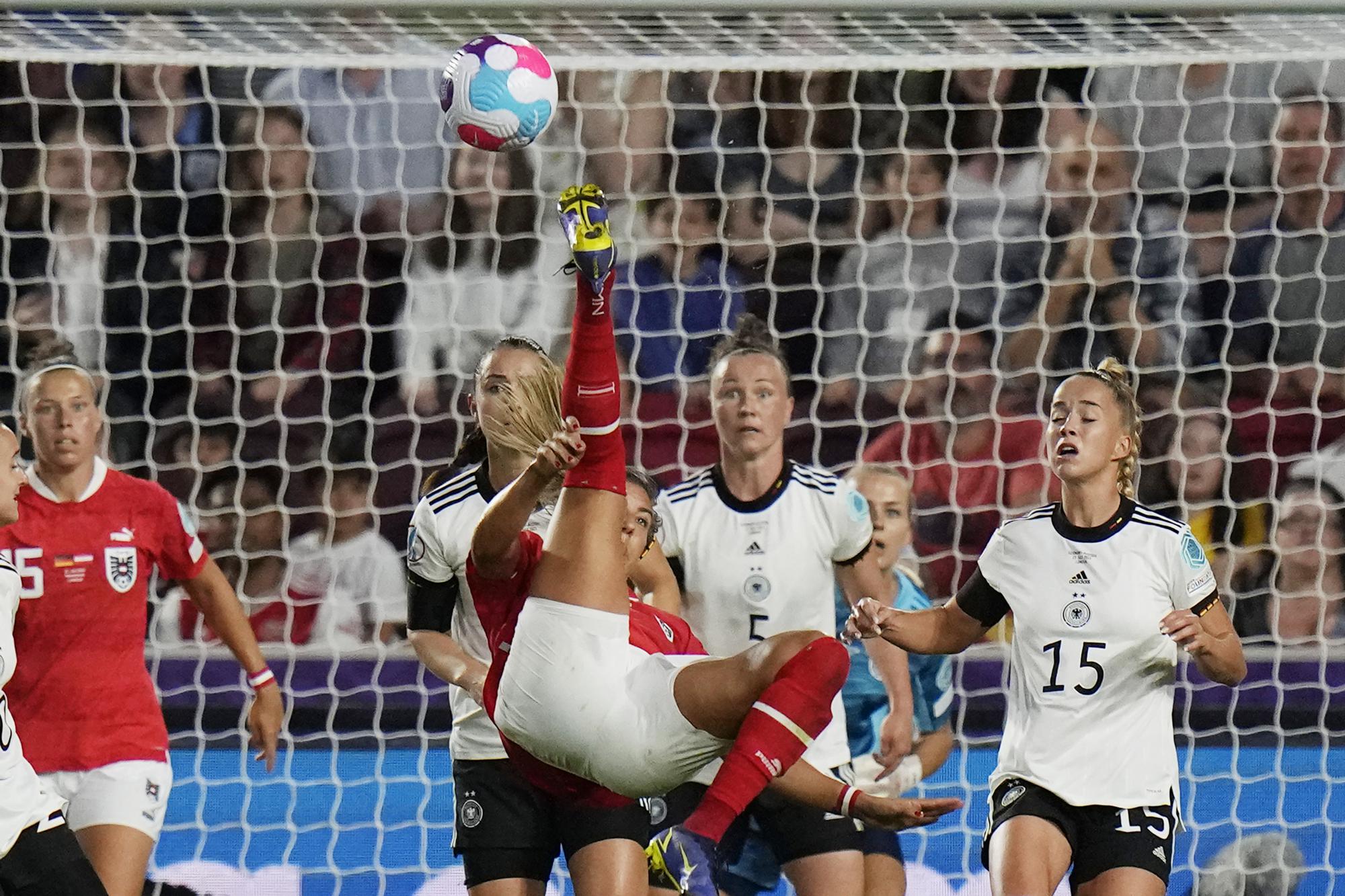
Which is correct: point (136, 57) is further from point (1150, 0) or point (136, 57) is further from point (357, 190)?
point (1150, 0)

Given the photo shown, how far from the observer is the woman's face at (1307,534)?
6320 millimetres

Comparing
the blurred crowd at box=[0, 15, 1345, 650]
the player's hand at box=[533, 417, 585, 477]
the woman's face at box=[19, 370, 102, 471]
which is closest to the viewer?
the player's hand at box=[533, 417, 585, 477]

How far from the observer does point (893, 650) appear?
424 cm

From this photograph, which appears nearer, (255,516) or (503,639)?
(503,639)

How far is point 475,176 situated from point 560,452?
402 cm

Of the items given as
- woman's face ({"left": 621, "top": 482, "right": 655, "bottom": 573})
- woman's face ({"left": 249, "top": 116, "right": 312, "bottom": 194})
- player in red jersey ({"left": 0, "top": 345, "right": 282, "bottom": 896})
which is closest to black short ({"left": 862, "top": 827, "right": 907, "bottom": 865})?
woman's face ({"left": 621, "top": 482, "right": 655, "bottom": 573})

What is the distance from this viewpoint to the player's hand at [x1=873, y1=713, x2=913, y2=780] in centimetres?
411

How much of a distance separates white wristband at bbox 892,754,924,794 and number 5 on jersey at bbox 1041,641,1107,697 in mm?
659

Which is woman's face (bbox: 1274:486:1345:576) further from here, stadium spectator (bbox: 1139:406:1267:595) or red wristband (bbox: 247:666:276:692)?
red wristband (bbox: 247:666:276:692)

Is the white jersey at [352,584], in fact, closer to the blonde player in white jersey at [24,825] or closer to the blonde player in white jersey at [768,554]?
the blonde player in white jersey at [768,554]

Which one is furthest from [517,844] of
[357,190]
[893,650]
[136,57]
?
[357,190]

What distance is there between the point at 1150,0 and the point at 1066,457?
126cm

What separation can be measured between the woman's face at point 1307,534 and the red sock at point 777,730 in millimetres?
3850

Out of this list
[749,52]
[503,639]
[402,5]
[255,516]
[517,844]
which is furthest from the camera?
[255,516]
